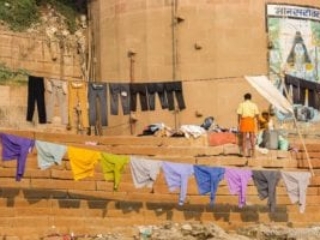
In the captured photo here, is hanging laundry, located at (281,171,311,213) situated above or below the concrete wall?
below

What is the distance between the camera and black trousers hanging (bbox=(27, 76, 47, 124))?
1698cm

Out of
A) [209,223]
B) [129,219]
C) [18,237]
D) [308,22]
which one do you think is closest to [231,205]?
[209,223]

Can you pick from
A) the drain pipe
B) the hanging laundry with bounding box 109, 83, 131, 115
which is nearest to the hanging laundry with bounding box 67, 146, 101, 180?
the hanging laundry with bounding box 109, 83, 131, 115

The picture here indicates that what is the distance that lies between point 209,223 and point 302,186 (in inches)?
74.2

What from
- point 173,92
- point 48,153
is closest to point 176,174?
point 48,153

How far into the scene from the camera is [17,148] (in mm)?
14008

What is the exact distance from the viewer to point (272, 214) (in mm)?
16688

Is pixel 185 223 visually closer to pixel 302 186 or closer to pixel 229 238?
pixel 229 238

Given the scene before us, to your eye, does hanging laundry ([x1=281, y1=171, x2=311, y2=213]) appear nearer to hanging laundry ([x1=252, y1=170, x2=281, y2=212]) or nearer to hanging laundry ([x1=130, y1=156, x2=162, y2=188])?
hanging laundry ([x1=252, y1=170, x2=281, y2=212])

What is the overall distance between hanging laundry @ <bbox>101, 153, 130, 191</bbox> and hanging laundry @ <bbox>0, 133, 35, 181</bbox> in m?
1.34

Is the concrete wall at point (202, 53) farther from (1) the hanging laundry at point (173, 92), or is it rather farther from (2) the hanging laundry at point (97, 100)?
(2) the hanging laundry at point (97, 100)

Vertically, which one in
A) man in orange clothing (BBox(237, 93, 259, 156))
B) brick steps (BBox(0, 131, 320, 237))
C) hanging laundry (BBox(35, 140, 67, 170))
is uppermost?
man in orange clothing (BBox(237, 93, 259, 156))

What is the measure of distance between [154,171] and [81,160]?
1354mm

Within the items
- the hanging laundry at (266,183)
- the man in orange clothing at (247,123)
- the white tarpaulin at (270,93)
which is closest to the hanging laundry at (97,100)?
the man in orange clothing at (247,123)
